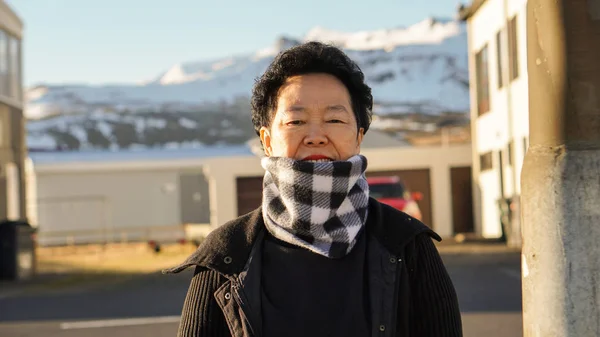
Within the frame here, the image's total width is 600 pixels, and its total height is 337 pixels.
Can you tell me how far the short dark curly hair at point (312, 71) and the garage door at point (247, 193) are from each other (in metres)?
26.9

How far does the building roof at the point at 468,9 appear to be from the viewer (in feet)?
85.5

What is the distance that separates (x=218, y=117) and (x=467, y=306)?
15739 centimetres

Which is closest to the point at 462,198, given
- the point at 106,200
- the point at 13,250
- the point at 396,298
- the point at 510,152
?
the point at 510,152

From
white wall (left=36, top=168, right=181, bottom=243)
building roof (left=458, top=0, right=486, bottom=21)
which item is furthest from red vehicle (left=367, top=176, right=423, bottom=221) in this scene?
white wall (left=36, top=168, right=181, bottom=243)

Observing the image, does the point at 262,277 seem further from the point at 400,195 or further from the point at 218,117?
the point at 218,117

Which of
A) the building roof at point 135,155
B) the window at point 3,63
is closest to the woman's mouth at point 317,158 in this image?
the window at point 3,63

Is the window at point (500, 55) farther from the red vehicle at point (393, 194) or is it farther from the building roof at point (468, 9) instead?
the red vehicle at point (393, 194)

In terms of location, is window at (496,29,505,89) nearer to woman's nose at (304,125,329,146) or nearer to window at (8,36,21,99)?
window at (8,36,21,99)

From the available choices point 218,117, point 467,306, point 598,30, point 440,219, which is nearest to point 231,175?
point 440,219

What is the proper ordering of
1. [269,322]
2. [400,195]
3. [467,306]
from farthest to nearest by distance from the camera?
[400,195]
[467,306]
[269,322]

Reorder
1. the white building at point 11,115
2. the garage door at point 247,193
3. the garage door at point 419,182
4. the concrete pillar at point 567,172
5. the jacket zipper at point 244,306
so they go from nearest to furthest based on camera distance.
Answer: the jacket zipper at point 244,306, the concrete pillar at point 567,172, the white building at point 11,115, the garage door at point 247,193, the garage door at point 419,182

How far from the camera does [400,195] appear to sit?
22.0 metres

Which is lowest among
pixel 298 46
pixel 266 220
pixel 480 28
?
pixel 266 220

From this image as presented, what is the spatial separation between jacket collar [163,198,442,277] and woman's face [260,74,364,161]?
0.63 feet
